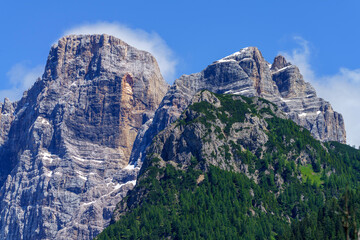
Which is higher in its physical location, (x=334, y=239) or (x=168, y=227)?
(x=168, y=227)

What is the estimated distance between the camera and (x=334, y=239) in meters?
149

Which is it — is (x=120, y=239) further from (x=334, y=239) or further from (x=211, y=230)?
(x=334, y=239)

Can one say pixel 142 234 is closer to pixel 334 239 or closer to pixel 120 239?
pixel 120 239

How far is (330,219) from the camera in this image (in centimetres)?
16475

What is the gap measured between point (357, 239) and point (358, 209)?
5145 inches

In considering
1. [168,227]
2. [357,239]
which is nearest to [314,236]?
[168,227]

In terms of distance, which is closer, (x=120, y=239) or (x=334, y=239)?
(x=334, y=239)

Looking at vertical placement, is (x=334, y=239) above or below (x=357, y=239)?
above

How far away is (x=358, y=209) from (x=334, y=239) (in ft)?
61.2

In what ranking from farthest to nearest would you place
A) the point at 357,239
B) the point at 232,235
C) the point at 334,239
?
the point at 232,235, the point at 334,239, the point at 357,239

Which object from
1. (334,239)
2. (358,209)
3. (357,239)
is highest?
(358,209)

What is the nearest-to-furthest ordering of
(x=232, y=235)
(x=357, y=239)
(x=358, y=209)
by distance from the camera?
(x=357, y=239) → (x=358, y=209) → (x=232, y=235)

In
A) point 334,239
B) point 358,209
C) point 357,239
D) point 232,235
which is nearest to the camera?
point 357,239

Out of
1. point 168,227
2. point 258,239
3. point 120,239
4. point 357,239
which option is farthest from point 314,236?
point 357,239
